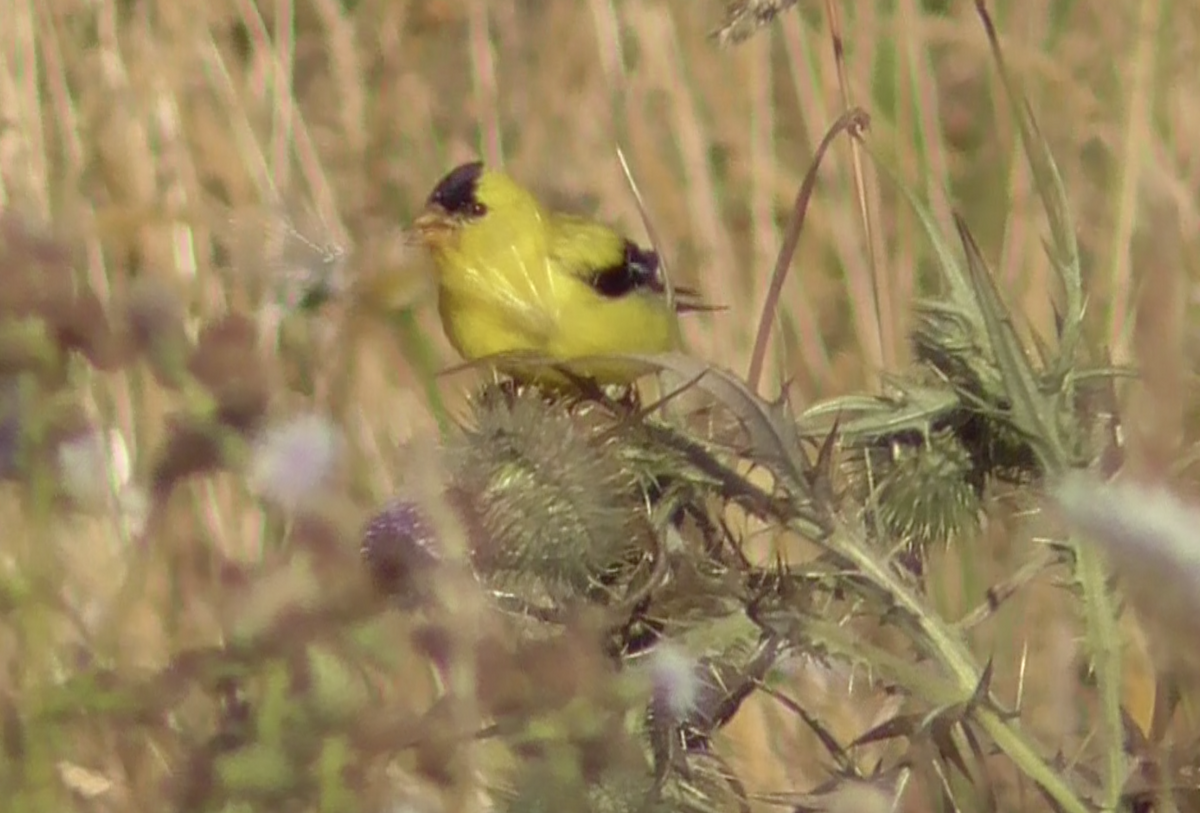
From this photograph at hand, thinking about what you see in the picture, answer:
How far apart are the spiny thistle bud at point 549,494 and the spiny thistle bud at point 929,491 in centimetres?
17

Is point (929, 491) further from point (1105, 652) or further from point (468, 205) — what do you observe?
point (468, 205)

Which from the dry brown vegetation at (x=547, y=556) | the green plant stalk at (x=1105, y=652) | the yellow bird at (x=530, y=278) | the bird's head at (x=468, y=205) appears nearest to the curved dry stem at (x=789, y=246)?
the dry brown vegetation at (x=547, y=556)

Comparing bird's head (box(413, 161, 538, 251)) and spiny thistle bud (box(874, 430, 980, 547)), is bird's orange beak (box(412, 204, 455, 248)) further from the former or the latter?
spiny thistle bud (box(874, 430, 980, 547))

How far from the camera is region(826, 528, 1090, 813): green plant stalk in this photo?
33.4 inches

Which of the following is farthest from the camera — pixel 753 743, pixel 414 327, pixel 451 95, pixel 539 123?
pixel 451 95

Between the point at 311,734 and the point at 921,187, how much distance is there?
1859mm

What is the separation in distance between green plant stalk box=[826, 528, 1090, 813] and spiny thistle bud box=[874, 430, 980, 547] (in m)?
0.09

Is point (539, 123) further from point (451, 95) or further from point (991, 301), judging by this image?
point (991, 301)

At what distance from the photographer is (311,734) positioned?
0.58 metres

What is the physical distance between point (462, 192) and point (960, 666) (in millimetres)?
1120

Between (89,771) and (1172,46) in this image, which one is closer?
(89,771)

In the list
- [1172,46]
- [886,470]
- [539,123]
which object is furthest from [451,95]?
[886,470]

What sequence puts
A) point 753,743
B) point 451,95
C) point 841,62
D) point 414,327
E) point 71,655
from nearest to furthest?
point 71,655 < point 841,62 < point 753,743 < point 414,327 < point 451,95

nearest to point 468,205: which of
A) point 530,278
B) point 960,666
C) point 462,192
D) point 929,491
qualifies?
point 462,192
